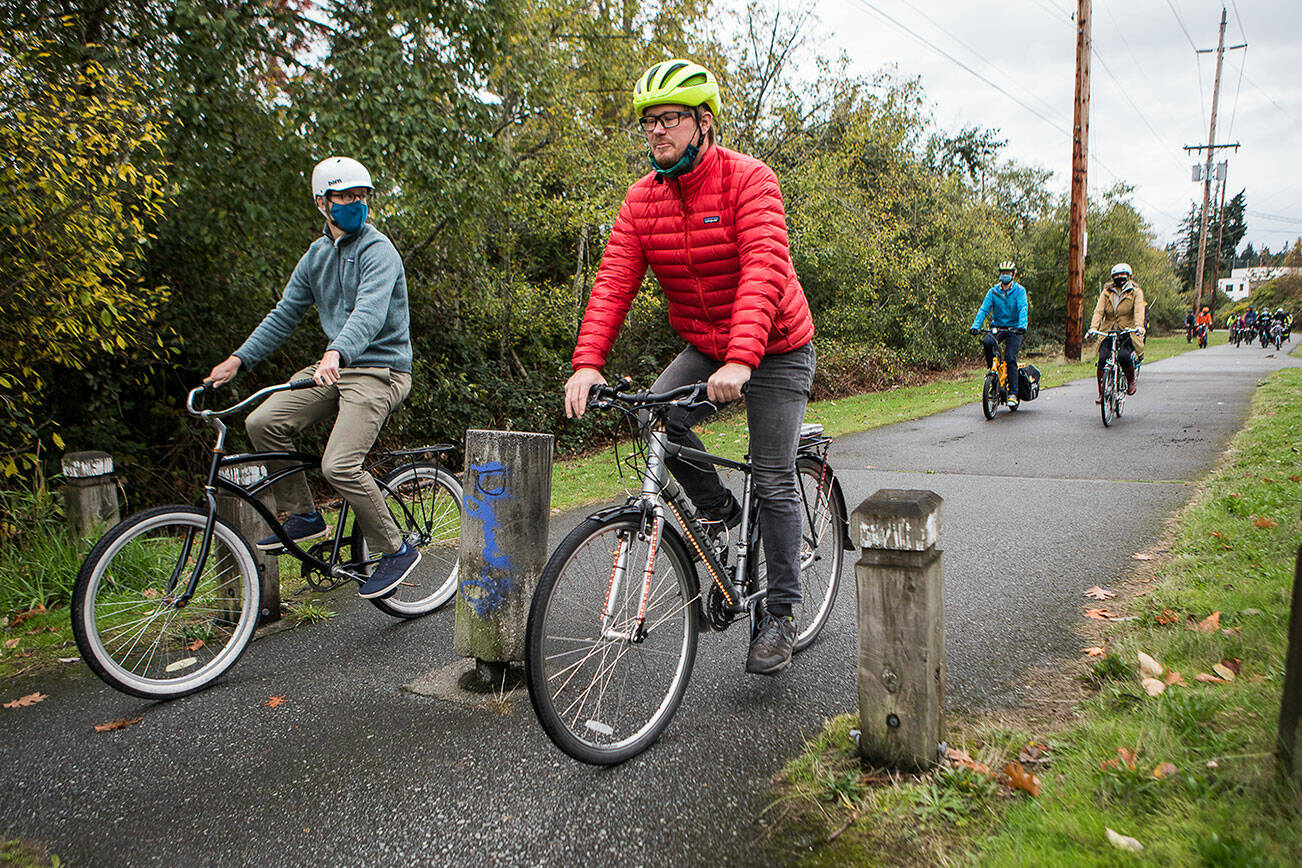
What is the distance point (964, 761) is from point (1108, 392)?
9479 mm

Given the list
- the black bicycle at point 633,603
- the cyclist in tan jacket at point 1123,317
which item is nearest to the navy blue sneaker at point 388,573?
the black bicycle at point 633,603

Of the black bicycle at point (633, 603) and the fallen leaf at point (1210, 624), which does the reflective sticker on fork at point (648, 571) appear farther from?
the fallen leaf at point (1210, 624)

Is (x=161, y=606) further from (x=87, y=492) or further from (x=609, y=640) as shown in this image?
(x=609, y=640)

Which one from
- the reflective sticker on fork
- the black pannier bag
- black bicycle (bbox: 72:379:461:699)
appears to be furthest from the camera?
the black pannier bag

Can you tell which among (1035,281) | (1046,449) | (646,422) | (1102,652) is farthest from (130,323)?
(1035,281)

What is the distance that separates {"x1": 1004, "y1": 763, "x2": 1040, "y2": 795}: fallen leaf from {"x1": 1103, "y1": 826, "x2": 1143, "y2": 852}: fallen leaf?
0.28 metres

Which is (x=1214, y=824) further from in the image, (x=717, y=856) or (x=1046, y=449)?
(x=1046, y=449)

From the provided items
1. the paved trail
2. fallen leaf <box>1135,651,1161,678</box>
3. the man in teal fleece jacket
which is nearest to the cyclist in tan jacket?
the paved trail

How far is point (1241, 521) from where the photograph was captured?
482cm

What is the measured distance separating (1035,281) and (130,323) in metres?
34.7

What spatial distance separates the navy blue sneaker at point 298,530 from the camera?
12.6ft

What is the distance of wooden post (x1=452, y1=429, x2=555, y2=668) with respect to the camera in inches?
126

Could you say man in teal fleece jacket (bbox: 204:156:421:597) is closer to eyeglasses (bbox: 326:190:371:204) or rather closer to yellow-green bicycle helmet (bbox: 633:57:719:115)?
→ eyeglasses (bbox: 326:190:371:204)

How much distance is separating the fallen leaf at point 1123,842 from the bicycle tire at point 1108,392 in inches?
374
